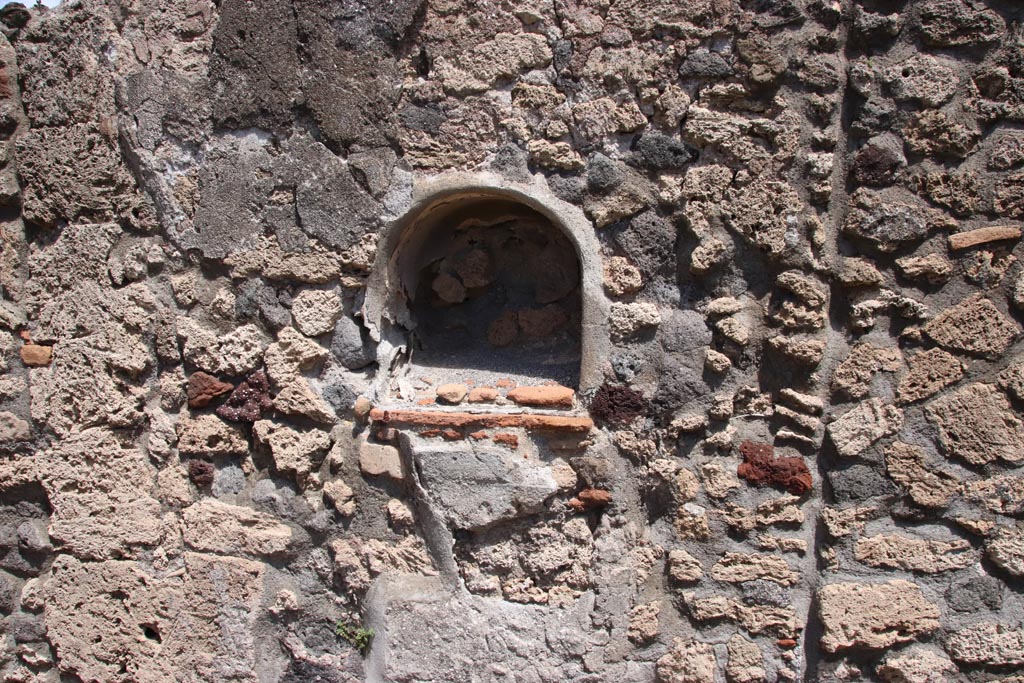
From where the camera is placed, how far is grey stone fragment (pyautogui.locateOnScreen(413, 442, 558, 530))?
2.41 metres

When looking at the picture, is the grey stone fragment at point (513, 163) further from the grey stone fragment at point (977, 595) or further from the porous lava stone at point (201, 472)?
the grey stone fragment at point (977, 595)

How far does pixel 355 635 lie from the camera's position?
2.60 meters

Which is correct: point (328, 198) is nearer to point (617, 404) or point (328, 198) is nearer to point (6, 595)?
point (617, 404)

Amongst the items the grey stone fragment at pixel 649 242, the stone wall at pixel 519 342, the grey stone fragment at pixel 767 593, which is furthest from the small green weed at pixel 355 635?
the grey stone fragment at pixel 649 242

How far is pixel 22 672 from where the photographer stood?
2.87 m

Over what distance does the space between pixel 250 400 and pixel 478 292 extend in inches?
33.8

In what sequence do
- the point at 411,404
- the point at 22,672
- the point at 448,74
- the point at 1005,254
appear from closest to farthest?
the point at 1005,254
the point at 448,74
the point at 411,404
the point at 22,672

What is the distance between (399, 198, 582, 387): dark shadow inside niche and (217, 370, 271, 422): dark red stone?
512 millimetres

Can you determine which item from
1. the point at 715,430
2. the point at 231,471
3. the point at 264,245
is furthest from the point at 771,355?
the point at 231,471

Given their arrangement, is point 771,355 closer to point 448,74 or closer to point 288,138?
point 448,74

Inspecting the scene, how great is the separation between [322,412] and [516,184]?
96 centimetres

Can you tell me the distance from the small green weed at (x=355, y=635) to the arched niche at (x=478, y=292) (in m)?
0.86

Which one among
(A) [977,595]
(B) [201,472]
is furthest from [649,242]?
(B) [201,472]

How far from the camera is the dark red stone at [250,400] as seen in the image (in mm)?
2594
